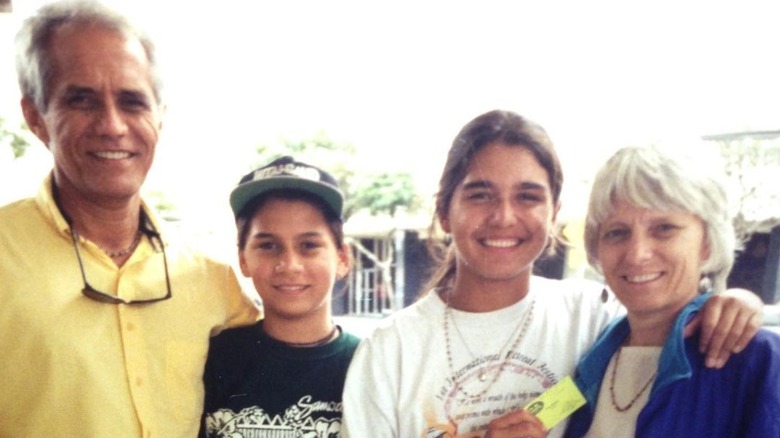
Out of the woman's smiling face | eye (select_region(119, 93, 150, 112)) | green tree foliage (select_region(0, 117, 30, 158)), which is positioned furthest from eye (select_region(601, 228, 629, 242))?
green tree foliage (select_region(0, 117, 30, 158))

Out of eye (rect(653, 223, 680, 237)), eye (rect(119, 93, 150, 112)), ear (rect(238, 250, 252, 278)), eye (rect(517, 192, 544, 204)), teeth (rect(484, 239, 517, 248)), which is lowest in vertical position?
ear (rect(238, 250, 252, 278))

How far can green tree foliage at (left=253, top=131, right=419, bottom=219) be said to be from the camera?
167 cm

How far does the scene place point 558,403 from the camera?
0.99m

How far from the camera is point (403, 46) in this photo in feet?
5.19

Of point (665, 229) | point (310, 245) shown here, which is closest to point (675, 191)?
point (665, 229)

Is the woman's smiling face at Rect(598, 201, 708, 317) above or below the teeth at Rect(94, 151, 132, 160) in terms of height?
below

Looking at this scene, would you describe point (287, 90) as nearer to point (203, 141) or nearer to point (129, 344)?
point (203, 141)

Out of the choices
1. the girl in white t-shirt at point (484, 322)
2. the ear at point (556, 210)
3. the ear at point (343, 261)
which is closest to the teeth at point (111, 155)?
the ear at point (343, 261)

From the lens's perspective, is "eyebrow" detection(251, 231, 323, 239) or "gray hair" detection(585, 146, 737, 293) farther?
"eyebrow" detection(251, 231, 323, 239)

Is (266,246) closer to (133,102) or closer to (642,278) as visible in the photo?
(133,102)

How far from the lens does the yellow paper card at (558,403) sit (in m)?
0.99

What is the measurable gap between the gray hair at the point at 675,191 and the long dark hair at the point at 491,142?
13 cm

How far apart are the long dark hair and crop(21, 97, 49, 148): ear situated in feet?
2.45

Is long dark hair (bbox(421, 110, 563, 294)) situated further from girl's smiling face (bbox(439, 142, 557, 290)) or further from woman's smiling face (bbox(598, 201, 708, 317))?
woman's smiling face (bbox(598, 201, 708, 317))
